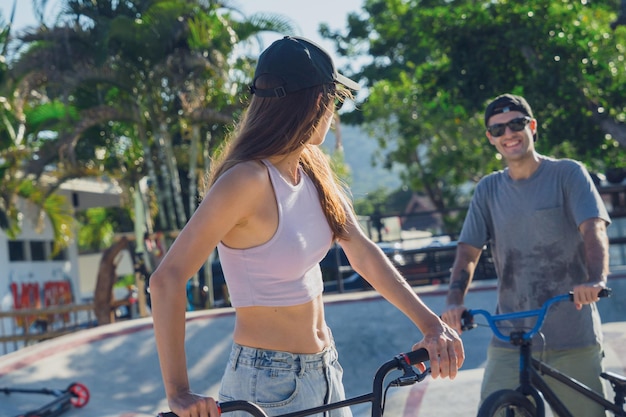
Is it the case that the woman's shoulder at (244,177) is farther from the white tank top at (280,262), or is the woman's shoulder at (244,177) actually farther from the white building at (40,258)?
the white building at (40,258)

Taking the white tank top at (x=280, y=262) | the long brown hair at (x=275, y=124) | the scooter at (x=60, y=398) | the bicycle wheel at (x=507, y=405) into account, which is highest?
the long brown hair at (x=275, y=124)

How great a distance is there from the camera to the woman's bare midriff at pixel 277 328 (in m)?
2.29

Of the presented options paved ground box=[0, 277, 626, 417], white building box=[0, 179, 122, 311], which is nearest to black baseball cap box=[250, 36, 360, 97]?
paved ground box=[0, 277, 626, 417]

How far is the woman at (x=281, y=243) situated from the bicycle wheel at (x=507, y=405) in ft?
4.71

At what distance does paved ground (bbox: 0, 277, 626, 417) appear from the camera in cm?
800

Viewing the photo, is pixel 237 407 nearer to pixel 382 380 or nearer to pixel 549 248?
pixel 382 380

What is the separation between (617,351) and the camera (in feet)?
23.6

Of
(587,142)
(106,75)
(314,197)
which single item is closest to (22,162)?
(106,75)

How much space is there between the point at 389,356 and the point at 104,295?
645 centimetres

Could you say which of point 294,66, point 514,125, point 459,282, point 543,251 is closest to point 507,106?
point 514,125

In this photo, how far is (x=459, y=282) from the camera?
4.28 meters

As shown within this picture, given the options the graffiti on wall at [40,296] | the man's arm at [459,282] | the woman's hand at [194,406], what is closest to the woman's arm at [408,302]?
the woman's hand at [194,406]

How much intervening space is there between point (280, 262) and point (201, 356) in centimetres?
790

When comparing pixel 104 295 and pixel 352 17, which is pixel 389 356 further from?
pixel 352 17
